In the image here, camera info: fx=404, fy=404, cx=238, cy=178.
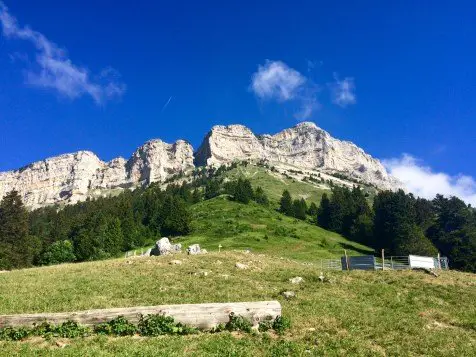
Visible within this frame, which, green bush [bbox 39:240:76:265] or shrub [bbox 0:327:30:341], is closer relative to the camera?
shrub [bbox 0:327:30:341]

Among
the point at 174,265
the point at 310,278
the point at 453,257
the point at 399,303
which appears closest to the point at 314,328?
the point at 399,303

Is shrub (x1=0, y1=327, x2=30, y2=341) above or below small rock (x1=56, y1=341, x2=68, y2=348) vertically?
above

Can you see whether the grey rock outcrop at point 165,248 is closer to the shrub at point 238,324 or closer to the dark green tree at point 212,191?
the shrub at point 238,324

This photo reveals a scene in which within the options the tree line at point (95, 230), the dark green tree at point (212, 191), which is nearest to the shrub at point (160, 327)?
the tree line at point (95, 230)

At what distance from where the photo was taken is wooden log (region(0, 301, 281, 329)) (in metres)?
16.3

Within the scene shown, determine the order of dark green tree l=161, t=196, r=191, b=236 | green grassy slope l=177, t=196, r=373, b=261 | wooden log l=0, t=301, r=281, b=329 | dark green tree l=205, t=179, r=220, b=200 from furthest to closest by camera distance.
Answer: dark green tree l=205, t=179, r=220, b=200
dark green tree l=161, t=196, r=191, b=236
green grassy slope l=177, t=196, r=373, b=261
wooden log l=0, t=301, r=281, b=329

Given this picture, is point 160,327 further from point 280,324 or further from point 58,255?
point 58,255

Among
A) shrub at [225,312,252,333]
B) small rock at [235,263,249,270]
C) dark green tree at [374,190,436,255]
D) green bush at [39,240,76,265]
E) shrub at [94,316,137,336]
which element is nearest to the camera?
shrub at [94,316,137,336]

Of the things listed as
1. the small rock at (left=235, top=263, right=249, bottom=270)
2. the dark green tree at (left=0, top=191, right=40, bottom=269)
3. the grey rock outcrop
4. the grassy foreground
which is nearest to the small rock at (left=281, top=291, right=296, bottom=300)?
the grassy foreground

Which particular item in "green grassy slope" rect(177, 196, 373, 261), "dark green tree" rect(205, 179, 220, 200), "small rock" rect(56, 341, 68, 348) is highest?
"dark green tree" rect(205, 179, 220, 200)

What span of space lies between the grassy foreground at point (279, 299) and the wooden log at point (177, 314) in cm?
106

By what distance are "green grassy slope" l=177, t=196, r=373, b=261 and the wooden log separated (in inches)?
2470

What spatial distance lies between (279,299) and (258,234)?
81157mm

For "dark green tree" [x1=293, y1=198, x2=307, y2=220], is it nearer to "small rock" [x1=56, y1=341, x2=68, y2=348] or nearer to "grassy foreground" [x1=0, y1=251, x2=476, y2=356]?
"grassy foreground" [x1=0, y1=251, x2=476, y2=356]
